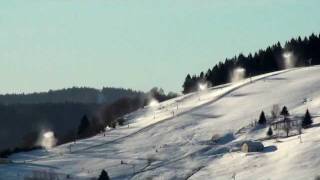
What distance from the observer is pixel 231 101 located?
121 metres

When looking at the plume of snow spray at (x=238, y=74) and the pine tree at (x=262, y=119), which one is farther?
the plume of snow spray at (x=238, y=74)

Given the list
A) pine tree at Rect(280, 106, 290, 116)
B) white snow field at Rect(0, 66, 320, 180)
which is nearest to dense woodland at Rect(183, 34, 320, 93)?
white snow field at Rect(0, 66, 320, 180)

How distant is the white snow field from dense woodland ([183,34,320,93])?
666 inches

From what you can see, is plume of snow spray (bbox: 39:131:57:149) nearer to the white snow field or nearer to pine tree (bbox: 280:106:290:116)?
the white snow field

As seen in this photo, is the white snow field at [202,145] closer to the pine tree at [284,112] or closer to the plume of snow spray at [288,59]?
the pine tree at [284,112]

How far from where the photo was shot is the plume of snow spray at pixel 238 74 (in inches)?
5986

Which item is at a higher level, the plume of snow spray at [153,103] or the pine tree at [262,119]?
the plume of snow spray at [153,103]

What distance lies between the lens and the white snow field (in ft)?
260

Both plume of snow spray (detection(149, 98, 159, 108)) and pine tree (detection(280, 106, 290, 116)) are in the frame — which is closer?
pine tree (detection(280, 106, 290, 116))

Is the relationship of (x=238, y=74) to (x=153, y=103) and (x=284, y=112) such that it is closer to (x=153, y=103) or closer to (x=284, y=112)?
(x=153, y=103)

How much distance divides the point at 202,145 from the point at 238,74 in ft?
204

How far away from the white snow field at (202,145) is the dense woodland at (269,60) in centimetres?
1693

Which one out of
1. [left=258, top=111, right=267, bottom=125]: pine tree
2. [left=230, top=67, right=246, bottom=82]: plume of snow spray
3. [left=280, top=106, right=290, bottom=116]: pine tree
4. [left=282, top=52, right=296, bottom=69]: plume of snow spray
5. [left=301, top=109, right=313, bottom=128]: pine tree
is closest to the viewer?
[left=301, top=109, right=313, bottom=128]: pine tree

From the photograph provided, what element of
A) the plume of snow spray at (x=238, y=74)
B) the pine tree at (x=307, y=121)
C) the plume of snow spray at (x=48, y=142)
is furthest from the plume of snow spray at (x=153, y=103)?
the pine tree at (x=307, y=121)
